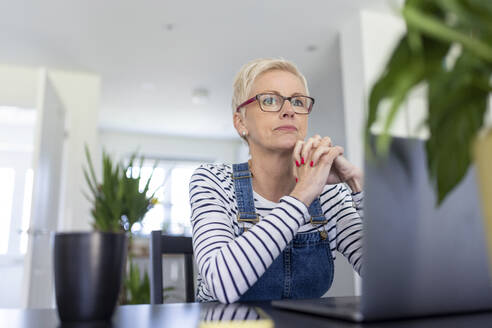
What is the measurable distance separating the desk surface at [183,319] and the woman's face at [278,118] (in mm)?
607

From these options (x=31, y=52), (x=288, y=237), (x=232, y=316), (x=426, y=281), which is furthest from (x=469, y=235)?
(x=31, y=52)

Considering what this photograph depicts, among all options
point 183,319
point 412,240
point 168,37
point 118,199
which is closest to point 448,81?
point 412,240

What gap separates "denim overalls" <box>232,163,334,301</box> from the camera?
39.2 inches

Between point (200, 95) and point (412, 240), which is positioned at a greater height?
point (200, 95)

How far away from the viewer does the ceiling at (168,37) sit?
355 centimetres

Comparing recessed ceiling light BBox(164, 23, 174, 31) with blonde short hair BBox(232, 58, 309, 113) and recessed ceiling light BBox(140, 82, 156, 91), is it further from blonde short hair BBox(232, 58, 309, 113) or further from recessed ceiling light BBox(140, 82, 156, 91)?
blonde short hair BBox(232, 58, 309, 113)

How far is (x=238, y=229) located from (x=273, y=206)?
138 millimetres

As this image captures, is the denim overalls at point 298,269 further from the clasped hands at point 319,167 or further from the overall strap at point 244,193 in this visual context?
the clasped hands at point 319,167

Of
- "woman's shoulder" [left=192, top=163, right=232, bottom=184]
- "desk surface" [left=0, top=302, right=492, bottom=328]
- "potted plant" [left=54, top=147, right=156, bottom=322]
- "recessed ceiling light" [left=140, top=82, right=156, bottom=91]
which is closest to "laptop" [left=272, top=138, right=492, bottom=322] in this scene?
"desk surface" [left=0, top=302, right=492, bottom=328]

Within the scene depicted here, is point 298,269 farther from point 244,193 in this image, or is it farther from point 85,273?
point 85,273

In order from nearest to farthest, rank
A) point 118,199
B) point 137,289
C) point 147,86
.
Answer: point 118,199, point 137,289, point 147,86

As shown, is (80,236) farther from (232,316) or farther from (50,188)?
(50,188)

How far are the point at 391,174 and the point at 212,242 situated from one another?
0.53m

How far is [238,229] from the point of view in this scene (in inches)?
42.3
